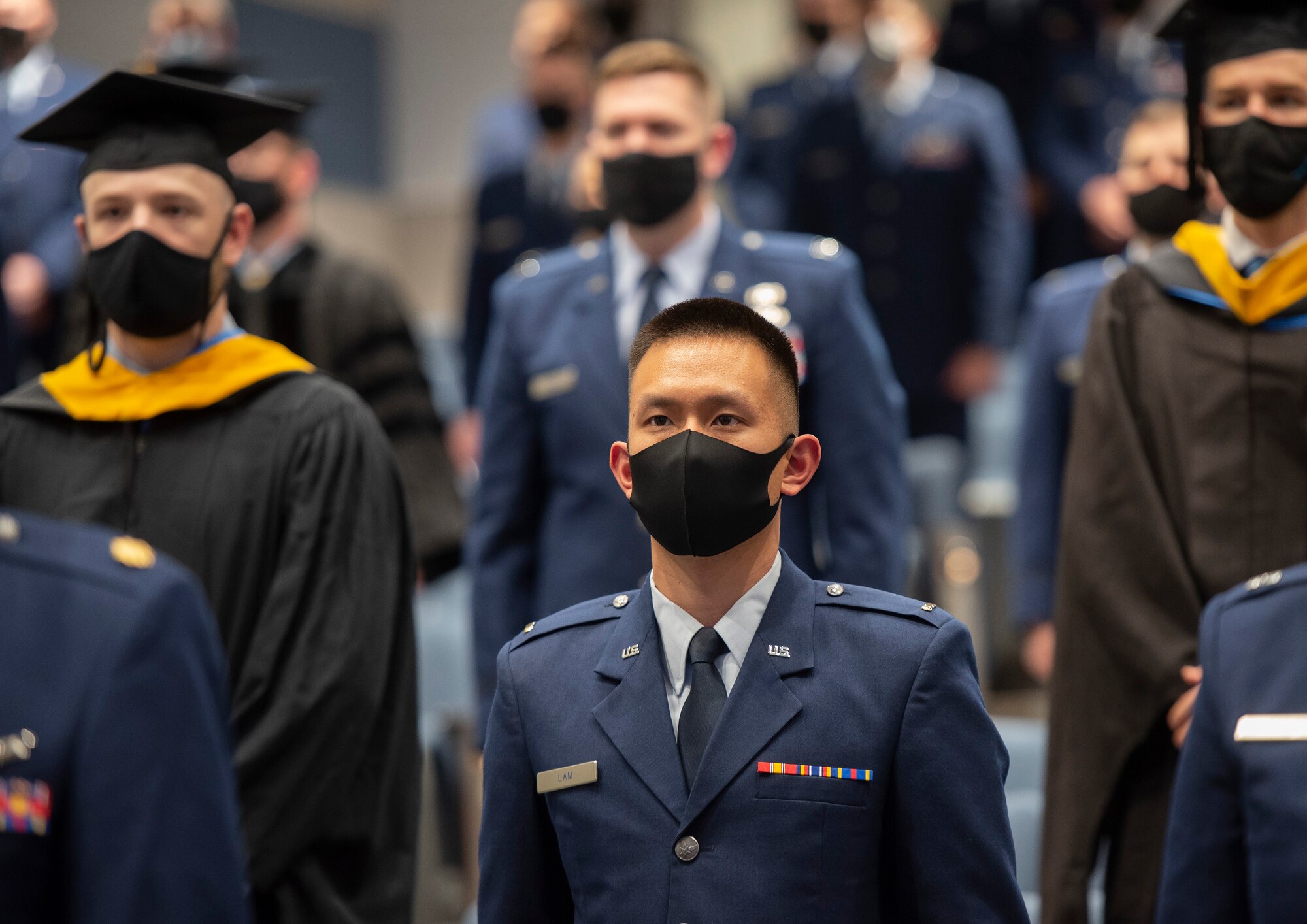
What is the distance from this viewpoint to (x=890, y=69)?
704cm

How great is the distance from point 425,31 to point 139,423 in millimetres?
9417

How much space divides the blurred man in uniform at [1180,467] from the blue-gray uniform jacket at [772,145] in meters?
3.88

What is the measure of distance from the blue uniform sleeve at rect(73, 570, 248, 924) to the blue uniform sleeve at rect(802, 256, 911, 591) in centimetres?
217

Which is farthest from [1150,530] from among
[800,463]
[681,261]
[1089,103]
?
[1089,103]

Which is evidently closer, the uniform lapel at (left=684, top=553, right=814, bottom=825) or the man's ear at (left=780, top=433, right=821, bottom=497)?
the uniform lapel at (left=684, top=553, right=814, bottom=825)

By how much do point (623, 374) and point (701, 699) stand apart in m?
1.71

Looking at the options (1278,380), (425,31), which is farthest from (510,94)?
(1278,380)

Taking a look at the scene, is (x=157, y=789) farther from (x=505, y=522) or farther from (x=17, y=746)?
(x=505, y=522)

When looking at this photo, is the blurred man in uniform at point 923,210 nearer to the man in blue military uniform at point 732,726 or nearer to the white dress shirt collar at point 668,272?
the white dress shirt collar at point 668,272

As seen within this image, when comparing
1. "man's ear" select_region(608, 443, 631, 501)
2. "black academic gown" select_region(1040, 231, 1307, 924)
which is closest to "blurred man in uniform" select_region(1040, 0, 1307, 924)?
"black academic gown" select_region(1040, 231, 1307, 924)

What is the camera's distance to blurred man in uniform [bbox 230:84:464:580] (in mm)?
5383

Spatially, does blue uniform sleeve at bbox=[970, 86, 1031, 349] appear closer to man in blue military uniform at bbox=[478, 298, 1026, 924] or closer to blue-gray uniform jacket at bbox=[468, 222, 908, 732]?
blue-gray uniform jacket at bbox=[468, 222, 908, 732]

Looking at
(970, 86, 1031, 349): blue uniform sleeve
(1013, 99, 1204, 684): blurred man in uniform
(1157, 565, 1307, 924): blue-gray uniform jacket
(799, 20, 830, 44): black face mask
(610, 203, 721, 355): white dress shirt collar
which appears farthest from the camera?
(799, 20, 830, 44): black face mask

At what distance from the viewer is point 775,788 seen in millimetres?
2285
